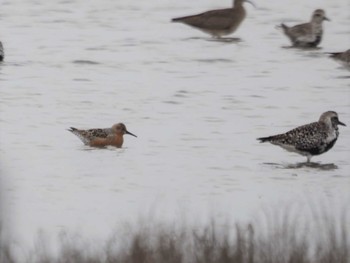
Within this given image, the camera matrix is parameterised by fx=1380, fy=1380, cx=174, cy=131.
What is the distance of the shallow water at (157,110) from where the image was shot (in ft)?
34.4

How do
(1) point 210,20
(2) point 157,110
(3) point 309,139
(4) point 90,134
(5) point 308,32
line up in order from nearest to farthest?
1. (3) point 309,139
2. (4) point 90,134
3. (2) point 157,110
4. (5) point 308,32
5. (1) point 210,20

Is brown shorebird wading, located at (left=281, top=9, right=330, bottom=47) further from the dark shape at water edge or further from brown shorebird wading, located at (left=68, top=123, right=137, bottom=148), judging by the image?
the dark shape at water edge

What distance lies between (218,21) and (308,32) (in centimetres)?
160

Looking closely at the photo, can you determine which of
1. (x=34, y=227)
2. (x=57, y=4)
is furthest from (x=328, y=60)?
(x=34, y=227)

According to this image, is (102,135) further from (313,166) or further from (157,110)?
(313,166)

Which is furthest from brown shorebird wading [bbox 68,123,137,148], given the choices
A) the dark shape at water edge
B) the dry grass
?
the dry grass

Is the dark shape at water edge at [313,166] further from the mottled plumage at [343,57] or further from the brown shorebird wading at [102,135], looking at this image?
the mottled plumage at [343,57]

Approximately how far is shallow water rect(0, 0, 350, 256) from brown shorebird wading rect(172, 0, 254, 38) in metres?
0.17

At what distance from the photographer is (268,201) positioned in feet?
34.1

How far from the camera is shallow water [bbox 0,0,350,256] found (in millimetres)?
10477

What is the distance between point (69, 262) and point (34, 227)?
2.90 metres

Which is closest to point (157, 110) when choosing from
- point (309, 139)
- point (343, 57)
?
point (309, 139)

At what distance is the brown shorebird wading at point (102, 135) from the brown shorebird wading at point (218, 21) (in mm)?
6571

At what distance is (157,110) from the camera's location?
46.9 feet
